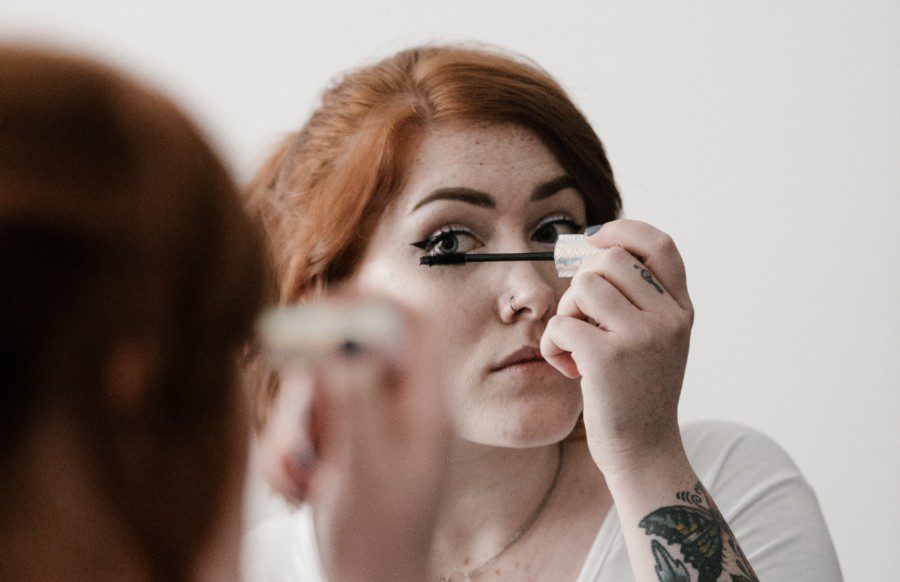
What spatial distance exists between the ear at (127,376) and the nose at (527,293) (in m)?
0.53

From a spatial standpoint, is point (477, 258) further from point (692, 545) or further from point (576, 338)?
point (692, 545)

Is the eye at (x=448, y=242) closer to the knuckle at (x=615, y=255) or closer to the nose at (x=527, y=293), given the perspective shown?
the nose at (x=527, y=293)

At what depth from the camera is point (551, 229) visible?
891 millimetres

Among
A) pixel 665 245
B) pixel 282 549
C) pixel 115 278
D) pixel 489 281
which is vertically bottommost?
pixel 282 549

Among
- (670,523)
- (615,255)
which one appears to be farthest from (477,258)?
(670,523)

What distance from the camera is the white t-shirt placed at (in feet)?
2.86

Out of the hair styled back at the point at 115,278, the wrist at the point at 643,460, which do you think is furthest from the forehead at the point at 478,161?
the hair styled back at the point at 115,278

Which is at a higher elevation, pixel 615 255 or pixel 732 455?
pixel 615 255

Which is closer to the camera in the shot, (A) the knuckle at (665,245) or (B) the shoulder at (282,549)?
(A) the knuckle at (665,245)

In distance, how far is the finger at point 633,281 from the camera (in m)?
0.70

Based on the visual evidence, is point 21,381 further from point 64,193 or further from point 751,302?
point 751,302

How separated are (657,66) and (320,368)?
751 mm

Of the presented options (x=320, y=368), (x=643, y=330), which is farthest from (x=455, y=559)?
(x=643, y=330)

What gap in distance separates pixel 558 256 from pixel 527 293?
0.07 metres
